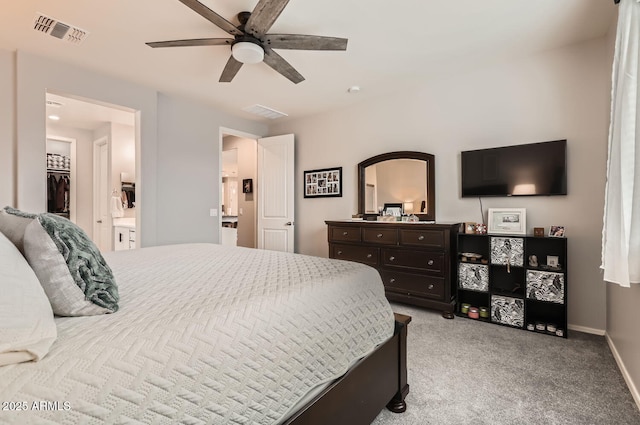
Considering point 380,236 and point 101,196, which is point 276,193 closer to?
point 380,236

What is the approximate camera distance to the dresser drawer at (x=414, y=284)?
3.16m

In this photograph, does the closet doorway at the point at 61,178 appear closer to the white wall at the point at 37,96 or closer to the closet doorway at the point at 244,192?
the closet doorway at the point at 244,192

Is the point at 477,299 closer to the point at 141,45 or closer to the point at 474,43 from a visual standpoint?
the point at 474,43

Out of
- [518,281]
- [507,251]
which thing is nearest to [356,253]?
[507,251]

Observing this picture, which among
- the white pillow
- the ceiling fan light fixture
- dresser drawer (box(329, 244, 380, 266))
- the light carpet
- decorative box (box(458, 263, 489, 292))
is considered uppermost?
the ceiling fan light fixture

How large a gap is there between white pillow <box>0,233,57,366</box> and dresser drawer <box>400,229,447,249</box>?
3.01m

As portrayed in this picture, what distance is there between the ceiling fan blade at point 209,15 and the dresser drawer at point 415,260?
2.60 m

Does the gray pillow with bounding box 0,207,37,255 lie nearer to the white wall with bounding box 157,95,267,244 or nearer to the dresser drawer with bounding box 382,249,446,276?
the white wall with bounding box 157,95,267,244

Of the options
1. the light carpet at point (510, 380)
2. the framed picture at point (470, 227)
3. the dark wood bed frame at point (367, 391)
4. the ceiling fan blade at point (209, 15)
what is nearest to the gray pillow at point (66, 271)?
the dark wood bed frame at point (367, 391)

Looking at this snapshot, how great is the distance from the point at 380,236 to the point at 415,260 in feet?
1.56

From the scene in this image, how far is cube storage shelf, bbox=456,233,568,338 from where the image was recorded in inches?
104

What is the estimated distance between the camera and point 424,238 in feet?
10.5

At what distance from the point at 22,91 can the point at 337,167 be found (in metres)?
3.51

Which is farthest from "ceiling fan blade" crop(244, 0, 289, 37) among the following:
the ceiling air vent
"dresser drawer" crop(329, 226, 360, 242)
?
"dresser drawer" crop(329, 226, 360, 242)
